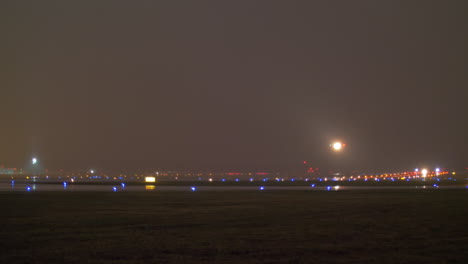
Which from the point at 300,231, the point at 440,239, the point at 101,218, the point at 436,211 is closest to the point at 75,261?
the point at 300,231

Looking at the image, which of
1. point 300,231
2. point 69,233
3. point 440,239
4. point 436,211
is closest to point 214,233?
point 300,231

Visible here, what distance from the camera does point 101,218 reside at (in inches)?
873

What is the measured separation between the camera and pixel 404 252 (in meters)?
13.8

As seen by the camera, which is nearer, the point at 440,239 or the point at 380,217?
the point at 440,239

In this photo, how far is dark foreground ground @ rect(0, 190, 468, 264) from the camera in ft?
42.7

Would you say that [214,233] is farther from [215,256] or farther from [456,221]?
[456,221]

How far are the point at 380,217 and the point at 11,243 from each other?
Result: 15.9 m

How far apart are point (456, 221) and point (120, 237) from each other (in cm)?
1438

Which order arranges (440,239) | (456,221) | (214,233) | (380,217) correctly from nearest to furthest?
(440,239), (214,233), (456,221), (380,217)

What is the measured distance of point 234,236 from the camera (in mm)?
16531

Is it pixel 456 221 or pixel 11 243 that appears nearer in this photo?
pixel 11 243

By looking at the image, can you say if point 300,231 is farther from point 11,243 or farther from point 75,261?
point 11,243

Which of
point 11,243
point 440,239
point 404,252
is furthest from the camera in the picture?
point 440,239

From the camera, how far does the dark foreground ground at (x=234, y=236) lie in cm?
1301
